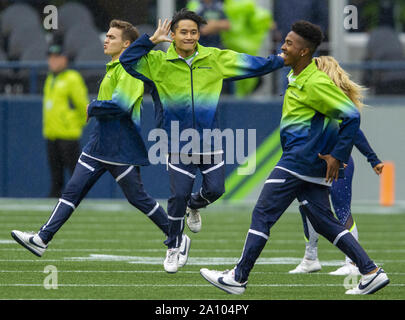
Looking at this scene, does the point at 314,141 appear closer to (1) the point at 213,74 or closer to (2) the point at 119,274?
(1) the point at 213,74

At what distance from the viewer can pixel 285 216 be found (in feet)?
54.6

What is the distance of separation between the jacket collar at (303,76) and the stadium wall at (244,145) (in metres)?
8.91

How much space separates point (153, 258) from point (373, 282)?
3132 mm

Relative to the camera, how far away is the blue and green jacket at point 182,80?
9844 mm

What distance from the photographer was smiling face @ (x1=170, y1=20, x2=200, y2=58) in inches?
387

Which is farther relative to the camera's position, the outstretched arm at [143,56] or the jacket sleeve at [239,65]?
the jacket sleeve at [239,65]

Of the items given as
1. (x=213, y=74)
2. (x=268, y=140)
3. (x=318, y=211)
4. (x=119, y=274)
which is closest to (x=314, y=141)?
(x=318, y=211)

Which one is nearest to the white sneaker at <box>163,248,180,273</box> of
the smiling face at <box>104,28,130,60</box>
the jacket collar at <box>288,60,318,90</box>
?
the smiling face at <box>104,28,130,60</box>

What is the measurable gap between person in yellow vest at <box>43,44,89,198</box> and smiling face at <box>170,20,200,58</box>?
27.7 feet

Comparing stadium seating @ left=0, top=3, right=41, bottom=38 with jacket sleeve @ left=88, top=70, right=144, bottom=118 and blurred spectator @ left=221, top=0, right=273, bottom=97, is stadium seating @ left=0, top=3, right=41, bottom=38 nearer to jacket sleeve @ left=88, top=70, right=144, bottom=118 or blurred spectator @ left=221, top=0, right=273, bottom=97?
blurred spectator @ left=221, top=0, right=273, bottom=97

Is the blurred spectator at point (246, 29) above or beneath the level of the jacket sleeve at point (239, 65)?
beneath

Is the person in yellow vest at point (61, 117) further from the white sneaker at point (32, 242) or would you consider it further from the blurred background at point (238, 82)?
the white sneaker at point (32, 242)

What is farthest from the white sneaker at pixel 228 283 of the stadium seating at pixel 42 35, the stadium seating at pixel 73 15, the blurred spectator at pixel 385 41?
the stadium seating at pixel 73 15

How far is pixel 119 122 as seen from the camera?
10.9 metres
